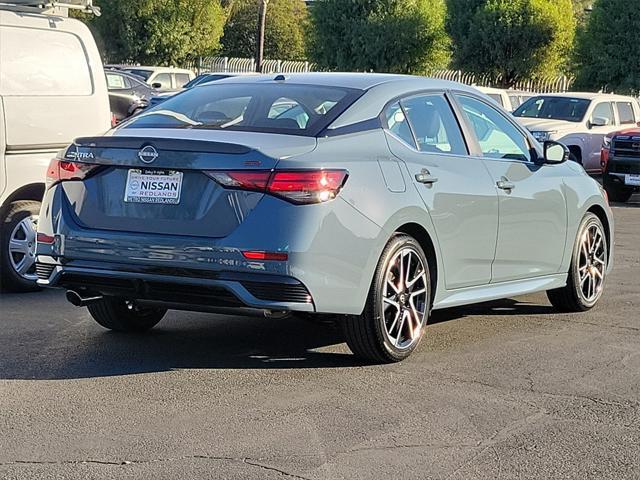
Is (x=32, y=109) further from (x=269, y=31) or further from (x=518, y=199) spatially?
(x=269, y=31)

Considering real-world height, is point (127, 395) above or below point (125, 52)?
above

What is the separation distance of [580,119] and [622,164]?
114 inches

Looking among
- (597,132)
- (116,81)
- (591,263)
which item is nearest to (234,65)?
(116,81)

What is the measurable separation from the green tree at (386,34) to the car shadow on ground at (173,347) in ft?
112

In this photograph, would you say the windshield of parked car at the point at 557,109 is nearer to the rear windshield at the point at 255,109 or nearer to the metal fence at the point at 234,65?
the rear windshield at the point at 255,109

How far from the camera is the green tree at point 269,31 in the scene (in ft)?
210

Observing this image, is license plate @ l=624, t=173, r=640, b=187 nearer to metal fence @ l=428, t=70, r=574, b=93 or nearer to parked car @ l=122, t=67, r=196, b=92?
parked car @ l=122, t=67, r=196, b=92

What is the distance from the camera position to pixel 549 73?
43062mm

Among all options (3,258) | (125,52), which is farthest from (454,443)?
(125,52)

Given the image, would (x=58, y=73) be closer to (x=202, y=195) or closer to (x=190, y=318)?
(x=190, y=318)

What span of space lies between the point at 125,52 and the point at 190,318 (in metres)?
41.0

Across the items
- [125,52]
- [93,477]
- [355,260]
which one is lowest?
[125,52]

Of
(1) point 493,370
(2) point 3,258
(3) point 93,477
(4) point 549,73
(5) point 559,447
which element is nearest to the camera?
(3) point 93,477

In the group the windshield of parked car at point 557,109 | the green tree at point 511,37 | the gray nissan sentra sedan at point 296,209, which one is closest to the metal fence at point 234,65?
the green tree at point 511,37
